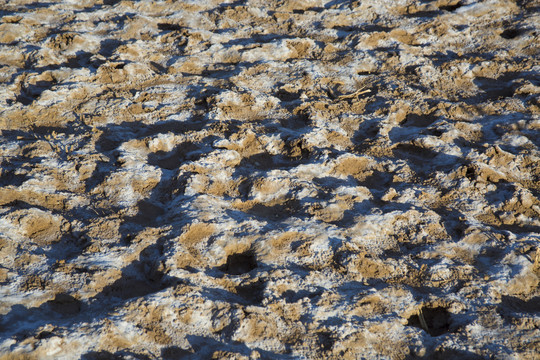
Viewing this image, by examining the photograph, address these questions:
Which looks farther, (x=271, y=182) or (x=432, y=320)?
(x=271, y=182)

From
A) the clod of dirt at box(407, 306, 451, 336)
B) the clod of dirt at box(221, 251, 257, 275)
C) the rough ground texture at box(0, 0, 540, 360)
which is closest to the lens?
the rough ground texture at box(0, 0, 540, 360)

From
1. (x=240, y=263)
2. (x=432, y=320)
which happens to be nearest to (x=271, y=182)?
(x=240, y=263)

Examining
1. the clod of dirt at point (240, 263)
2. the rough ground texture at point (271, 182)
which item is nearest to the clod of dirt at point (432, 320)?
the rough ground texture at point (271, 182)

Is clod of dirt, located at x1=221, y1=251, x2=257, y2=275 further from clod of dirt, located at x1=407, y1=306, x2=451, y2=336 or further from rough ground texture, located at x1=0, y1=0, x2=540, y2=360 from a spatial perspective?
clod of dirt, located at x1=407, y1=306, x2=451, y2=336

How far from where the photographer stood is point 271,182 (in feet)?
15.4

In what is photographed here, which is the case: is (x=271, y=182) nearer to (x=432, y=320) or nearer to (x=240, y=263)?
(x=240, y=263)

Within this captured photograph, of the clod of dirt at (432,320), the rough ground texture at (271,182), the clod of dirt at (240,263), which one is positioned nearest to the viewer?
the rough ground texture at (271,182)

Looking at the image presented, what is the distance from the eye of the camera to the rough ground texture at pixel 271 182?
10.9 feet

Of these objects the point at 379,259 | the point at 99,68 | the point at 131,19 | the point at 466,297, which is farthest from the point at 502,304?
the point at 131,19

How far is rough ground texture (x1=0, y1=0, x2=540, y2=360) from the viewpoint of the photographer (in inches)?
130

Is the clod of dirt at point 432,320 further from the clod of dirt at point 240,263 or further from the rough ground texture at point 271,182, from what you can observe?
the clod of dirt at point 240,263

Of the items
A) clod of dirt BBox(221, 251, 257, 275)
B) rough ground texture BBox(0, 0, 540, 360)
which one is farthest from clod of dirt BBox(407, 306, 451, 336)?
clod of dirt BBox(221, 251, 257, 275)

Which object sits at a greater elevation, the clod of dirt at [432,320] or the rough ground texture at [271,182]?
the rough ground texture at [271,182]

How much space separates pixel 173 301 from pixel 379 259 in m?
1.75
